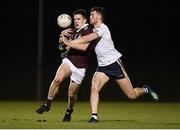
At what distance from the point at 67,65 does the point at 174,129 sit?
10.6 feet

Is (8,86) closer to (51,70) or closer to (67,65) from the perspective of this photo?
(51,70)

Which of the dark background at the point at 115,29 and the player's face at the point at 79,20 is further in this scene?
the dark background at the point at 115,29

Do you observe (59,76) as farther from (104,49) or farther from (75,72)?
(104,49)

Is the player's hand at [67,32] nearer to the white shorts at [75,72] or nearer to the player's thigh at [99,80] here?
the white shorts at [75,72]

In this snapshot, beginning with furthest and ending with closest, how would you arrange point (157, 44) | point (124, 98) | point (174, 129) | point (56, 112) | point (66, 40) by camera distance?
1. point (157, 44)
2. point (124, 98)
3. point (56, 112)
4. point (66, 40)
5. point (174, 129)

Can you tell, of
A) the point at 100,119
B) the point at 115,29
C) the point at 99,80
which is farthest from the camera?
the point at 115,29

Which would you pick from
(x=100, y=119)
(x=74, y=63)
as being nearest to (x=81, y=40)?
(x=74, y=63)

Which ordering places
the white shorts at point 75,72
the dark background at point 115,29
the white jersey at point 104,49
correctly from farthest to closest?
1. the dark background at point 115,29
2. the white shorts at point 75,72
3. the white jersey at point 104,49

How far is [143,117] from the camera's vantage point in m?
18.3

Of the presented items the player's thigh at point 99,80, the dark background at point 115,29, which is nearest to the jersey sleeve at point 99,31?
the player's thigh at point 99,80

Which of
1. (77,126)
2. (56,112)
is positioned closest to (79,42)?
(77,126)

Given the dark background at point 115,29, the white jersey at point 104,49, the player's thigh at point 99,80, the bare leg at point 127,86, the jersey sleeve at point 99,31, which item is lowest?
the dark background at point 115,29

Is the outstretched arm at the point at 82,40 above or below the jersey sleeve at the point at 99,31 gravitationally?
below

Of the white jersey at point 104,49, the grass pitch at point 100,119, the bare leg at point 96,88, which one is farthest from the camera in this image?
the white jersey at point 104,49
